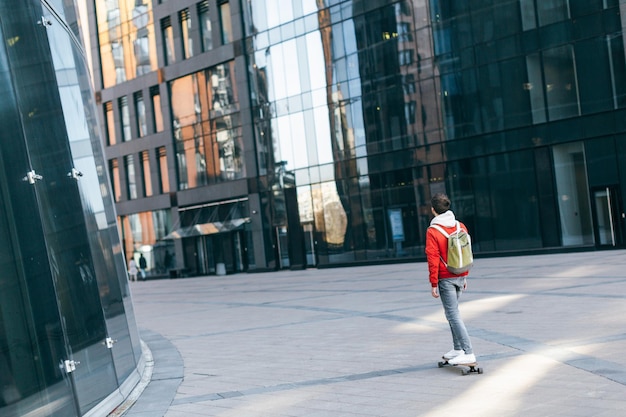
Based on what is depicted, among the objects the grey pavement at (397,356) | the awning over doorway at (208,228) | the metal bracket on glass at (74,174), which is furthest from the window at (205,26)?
the metal bracket on glass at (74,174)

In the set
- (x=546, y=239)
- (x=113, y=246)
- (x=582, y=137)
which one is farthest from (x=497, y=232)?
(x=113, y=246)

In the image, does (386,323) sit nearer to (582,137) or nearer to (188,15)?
(582,137)

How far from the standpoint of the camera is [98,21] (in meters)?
56.0

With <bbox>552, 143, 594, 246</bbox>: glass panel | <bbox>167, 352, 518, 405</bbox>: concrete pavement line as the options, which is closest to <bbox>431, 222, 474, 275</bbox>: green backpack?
<bbox>167, 352, 518, 405</bbox>: concrete pavement line

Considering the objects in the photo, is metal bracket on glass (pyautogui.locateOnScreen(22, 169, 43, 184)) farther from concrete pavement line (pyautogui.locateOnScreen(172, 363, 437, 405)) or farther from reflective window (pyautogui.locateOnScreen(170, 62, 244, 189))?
reflective window (pyautogui.locateOnScreen(170, 62, 244, 189))

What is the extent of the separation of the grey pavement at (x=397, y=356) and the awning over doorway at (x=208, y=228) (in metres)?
25.9

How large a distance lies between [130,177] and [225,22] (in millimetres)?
14073

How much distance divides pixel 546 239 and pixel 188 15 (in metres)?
27.8

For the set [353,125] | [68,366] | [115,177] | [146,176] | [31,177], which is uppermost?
[353,125]

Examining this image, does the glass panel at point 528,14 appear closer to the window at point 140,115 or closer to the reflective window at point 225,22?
the reflective window at point 225,22

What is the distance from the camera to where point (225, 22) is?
46594 millimetres

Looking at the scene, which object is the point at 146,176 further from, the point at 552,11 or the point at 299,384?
the point at 299,384

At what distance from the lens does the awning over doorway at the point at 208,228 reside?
4569 cm

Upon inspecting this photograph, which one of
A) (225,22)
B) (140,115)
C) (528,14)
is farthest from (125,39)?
(528,14)
